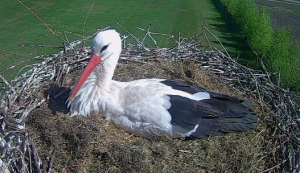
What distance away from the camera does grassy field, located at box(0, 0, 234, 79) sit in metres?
7.79

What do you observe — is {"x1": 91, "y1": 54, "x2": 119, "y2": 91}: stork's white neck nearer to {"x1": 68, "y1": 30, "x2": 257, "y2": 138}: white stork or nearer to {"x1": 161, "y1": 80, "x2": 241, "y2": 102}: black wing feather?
{"x1": 68, "y1": 30, "x2": 257, "y2": 138}: white stork

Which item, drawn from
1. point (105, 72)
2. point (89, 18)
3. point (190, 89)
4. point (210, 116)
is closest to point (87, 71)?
point (105, 72)

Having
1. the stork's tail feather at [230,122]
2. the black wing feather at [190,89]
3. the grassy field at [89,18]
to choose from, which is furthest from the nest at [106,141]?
the grassy field at [89,18]

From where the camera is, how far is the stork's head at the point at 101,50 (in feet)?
10.8

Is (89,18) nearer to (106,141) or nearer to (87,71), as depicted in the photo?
(87,71)

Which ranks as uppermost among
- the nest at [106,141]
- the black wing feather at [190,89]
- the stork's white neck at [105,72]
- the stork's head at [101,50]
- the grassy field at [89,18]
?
the stork's head at [101,50]

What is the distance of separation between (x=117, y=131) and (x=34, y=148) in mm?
698

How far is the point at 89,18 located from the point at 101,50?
6.67 m

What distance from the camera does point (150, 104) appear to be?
3.25 metres

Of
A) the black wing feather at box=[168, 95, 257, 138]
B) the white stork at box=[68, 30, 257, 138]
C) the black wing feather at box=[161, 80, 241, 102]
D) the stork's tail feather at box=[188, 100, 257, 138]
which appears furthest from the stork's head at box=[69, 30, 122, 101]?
the stork's tail feather at box=[188, 100, 257, 138]

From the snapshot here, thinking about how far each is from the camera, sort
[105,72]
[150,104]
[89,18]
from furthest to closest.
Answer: [89,18] → [105,72] → [150,104]

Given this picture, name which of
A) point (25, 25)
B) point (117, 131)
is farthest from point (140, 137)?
point (25, 25)

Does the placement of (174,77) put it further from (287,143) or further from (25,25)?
(25,25)

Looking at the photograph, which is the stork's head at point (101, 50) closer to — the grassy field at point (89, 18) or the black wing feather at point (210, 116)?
the black wing feather at point (210, 116)
